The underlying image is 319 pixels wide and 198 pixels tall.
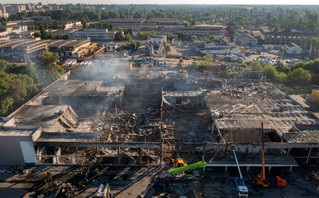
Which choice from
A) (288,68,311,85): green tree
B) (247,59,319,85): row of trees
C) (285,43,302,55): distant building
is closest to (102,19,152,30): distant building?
(285,43,302,55): distant building

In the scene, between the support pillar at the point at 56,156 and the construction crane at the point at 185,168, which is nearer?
the construction crane at the point at 185,168

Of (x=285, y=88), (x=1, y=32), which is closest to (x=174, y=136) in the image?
(x=285, y=88)

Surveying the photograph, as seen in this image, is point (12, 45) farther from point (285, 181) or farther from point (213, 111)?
point (285, 181)

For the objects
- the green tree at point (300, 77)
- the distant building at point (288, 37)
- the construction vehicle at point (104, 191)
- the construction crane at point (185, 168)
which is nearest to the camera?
→ the construction vehicle at point (104, 191)

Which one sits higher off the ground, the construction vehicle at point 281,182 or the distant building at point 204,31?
the distant building at point 204,31

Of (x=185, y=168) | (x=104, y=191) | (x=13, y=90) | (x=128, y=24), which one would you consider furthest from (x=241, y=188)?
(x=128, y=24)

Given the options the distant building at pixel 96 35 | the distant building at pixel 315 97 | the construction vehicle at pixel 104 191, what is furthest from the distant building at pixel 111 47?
the construction vehicle at pixel 104 191

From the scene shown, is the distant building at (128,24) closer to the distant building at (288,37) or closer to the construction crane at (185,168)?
the distant building at (288,37)
